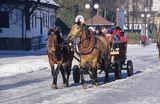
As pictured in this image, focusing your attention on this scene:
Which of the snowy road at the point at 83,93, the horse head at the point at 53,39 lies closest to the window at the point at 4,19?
the snowy road at the point at 83,93

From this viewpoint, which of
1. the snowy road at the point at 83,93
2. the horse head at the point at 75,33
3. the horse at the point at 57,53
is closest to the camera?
the snowy road at the point at 83,93

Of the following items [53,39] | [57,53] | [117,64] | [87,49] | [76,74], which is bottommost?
[76,74]

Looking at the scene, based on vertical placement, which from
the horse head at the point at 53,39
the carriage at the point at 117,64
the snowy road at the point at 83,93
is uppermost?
the horse head at the point at 53,39

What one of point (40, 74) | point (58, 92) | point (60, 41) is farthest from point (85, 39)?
point (40, 74)

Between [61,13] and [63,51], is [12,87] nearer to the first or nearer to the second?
[63,51]

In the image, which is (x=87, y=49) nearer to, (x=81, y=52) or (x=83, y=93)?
(x=81, y=52)

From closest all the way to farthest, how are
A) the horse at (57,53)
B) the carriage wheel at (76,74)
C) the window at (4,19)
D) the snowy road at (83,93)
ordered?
the snowy road at (83,93)
the horse at (57,53)
the carriage wheel at (76,74)
the window at (4,19)

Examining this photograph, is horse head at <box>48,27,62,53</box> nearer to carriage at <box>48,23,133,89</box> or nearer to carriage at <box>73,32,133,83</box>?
carriage at <box>48,23,133,89</box>

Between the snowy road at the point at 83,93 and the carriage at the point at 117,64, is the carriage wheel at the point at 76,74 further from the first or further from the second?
Answer: the snowy road at the point at 83,93

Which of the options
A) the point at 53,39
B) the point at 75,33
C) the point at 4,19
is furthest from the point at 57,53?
the point at 4,19

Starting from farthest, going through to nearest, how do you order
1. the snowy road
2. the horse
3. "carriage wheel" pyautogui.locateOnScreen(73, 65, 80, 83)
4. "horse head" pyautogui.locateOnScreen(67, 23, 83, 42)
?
"carriage wheel" pyautogui.locateOnScreen(73, 65, 80, 83) → the horse → "horse head" pyautogui.locateOnScreen(67, 23, 83, 42) → the snowy road

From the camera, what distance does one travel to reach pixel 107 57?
18.3 metres

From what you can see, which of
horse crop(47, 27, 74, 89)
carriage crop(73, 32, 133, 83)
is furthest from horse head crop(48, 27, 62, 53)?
carriage crop(73, 32, 133, 83)

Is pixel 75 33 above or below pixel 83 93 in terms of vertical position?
above
